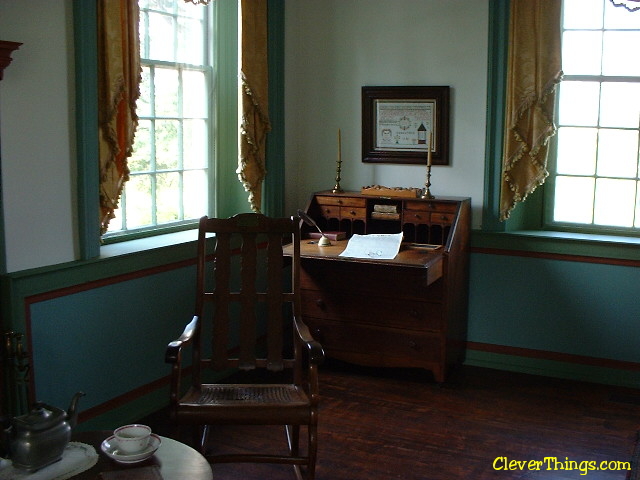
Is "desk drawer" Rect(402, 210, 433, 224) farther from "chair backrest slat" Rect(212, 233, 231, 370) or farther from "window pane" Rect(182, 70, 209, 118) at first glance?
"chair backrest slat" Rect(212, 233, 231, 370)

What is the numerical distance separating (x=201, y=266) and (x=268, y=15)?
1965mm

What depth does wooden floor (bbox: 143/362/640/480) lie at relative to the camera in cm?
359

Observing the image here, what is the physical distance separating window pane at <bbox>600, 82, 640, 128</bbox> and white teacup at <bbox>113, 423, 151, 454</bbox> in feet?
11.5

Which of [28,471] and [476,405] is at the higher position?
[28,471]

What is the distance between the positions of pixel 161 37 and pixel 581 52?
8.23 feet

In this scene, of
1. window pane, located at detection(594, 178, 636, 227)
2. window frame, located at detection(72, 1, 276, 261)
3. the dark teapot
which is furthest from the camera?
window pane, located at detection(594, 178, 636, 227)

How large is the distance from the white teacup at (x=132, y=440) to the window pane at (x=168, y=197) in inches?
83.2

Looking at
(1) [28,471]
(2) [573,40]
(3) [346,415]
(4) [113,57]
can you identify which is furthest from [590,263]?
(1) [28,471]

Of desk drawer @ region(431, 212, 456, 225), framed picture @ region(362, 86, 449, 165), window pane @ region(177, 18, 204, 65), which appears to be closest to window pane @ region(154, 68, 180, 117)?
window pane @ region(177, 18, 204, 65)

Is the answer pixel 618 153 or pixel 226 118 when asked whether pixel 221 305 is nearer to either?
pixel 226 118

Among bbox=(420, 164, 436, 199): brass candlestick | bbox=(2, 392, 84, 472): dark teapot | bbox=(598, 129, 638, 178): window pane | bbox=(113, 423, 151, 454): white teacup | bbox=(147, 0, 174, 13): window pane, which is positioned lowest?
bbox=(113, 423, 151, 454): white teacup

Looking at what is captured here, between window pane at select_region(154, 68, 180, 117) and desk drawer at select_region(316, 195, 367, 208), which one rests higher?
window pane at select_region(154, 68, 180, 117)

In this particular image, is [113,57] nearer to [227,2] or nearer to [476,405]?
[227,2]

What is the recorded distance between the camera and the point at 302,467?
11.7 ft
